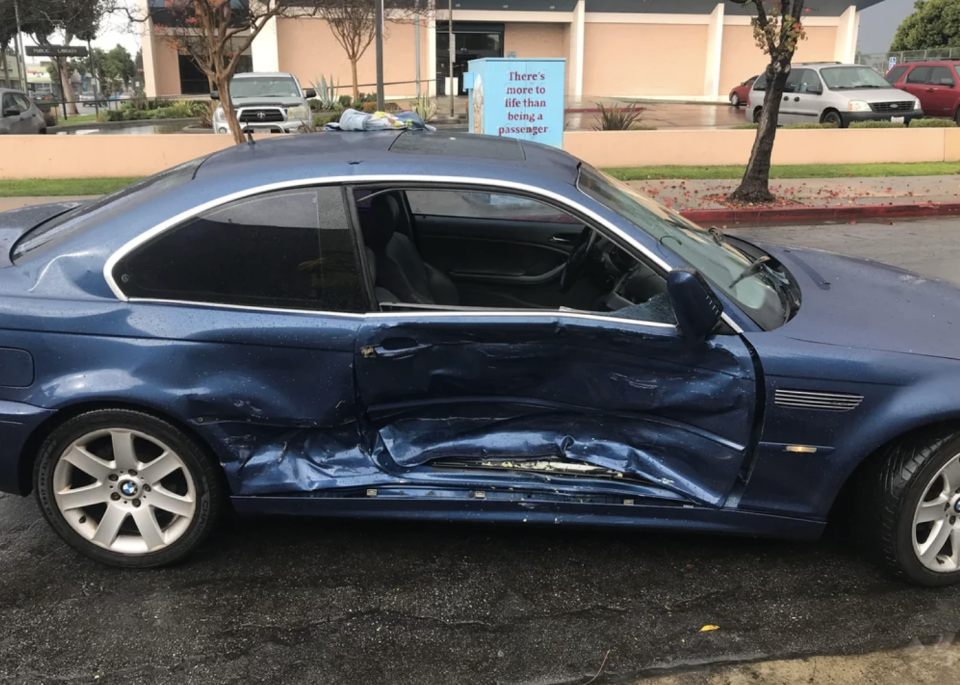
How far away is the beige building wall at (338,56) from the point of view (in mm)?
35500

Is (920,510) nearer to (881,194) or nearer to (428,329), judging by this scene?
(428,329)

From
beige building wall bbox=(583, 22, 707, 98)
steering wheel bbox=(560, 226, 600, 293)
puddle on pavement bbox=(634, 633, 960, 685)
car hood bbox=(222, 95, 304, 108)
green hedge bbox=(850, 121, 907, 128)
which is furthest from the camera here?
beige building wall bbox=(583, 22, 707, 98)

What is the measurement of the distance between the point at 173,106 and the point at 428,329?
30077 mm

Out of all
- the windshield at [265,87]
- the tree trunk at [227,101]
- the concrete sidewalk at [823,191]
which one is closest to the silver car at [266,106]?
the windshield at [265,87]

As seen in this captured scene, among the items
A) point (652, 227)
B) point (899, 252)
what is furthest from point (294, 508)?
point (899, 252)

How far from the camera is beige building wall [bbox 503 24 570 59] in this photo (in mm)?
38562

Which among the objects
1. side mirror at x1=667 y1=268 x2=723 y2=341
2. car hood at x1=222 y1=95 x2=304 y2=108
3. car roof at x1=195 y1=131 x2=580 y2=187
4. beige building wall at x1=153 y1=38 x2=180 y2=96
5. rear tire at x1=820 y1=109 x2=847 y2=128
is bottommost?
side mirror at x1=667 y1=268 x2=723 y2=341

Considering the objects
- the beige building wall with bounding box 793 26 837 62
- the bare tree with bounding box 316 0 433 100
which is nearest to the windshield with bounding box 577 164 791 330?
the bare tree with bounding box 316 0 433 100

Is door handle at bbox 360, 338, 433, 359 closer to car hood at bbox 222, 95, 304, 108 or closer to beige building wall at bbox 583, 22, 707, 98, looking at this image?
car hood at bbox 222, 95, 304, 108

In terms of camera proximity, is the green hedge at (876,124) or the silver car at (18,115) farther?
the silver car at (18,115)

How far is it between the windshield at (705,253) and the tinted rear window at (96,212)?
1684 millimetres

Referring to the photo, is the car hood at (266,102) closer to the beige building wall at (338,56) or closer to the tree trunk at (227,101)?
the tree trunk at (227,101)

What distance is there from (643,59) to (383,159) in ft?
128

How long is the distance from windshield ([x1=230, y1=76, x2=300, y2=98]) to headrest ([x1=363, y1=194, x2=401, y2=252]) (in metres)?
14.5
